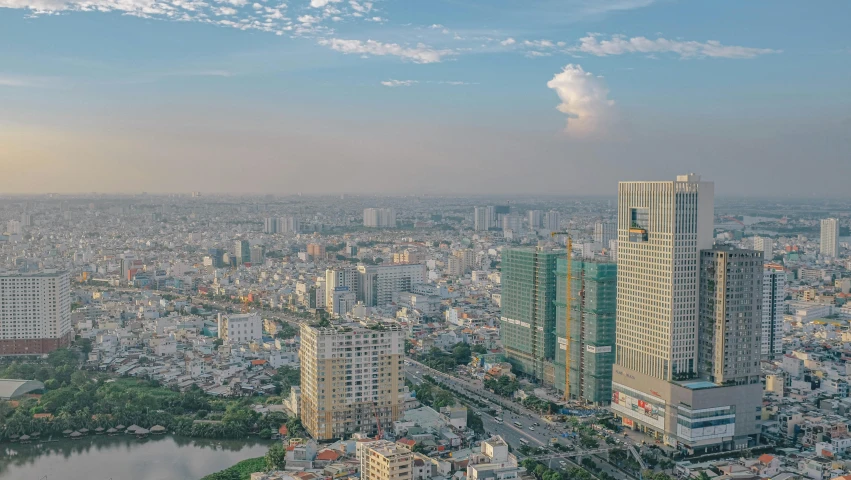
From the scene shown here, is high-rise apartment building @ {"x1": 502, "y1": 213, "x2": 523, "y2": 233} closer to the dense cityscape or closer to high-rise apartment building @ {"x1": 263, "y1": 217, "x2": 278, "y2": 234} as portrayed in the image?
high-rise apartment building @ {"x1": 263, "y1": 217, "x2": 278, "y2": 234}

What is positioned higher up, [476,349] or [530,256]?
[530,256]

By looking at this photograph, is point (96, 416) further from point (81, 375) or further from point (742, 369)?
point (742, 369)

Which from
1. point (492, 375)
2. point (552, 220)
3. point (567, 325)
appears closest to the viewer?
point (567, 325)

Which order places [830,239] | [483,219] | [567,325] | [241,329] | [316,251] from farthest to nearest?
[483,219], [316,251], [830,239], [241,329], [567,325]

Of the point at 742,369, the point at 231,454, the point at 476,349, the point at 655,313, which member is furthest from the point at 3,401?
the point at 742,369

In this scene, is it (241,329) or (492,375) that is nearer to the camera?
(492,375)

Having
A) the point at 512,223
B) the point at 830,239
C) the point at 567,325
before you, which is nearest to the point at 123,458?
the point at 567,325

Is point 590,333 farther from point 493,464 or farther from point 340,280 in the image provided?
point 340,280

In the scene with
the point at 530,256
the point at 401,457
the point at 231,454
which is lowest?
the point at 231,454
